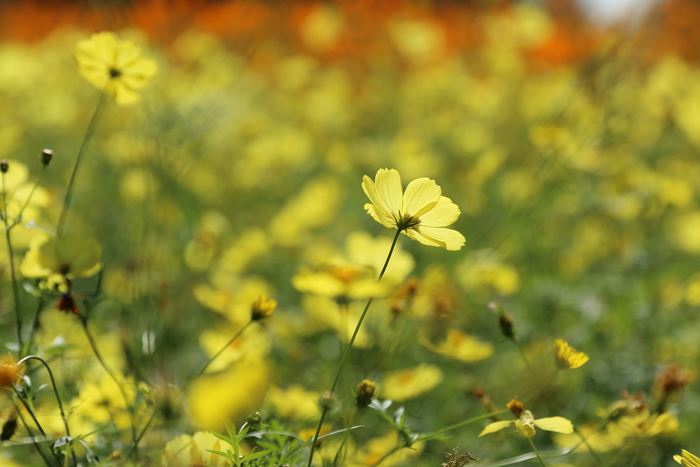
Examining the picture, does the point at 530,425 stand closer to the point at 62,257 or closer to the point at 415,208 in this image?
the point at 415,208

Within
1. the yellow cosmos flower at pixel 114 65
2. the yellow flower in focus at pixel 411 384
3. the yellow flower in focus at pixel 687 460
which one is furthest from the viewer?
the yellow flower in focus at pixel 411 384

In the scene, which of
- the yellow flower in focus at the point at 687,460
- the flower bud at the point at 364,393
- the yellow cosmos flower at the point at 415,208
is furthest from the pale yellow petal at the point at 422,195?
the yellow flower in focus at the point at 687,460

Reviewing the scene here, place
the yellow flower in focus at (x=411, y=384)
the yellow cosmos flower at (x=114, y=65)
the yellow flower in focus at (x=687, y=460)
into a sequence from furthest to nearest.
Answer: the yellow flower in focus at (x=411, y=384)
the yellow cosmos flower at (x=114, y=65)
the yellow flower in focus at (x=687, y=460)

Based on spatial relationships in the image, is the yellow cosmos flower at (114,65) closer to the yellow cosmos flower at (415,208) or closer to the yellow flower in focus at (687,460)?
the yellow cosmos flower at (415,208)

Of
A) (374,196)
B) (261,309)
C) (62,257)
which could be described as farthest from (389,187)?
(62,257)

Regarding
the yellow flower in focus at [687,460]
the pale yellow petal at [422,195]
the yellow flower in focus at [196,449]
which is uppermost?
the pale yellow petal at [422,195]

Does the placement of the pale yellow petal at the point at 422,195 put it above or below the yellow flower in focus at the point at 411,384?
above

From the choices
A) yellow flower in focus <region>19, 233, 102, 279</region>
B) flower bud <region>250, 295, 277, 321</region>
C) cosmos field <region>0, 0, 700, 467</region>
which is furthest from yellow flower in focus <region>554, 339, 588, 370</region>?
yellow flower in focus <region>19, 233, 102, 279</region>
